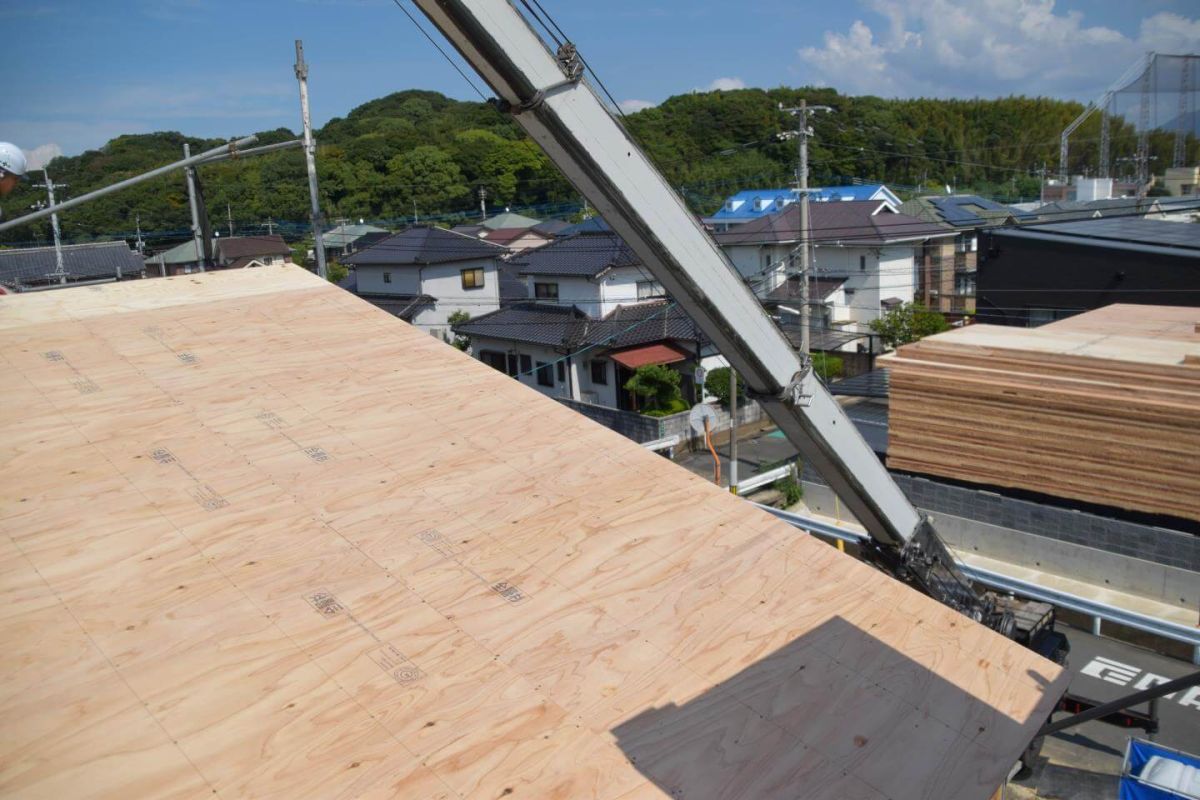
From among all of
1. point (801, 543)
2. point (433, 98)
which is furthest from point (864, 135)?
point (801, 543)

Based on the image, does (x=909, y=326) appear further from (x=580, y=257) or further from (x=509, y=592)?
(x=509, y=592)

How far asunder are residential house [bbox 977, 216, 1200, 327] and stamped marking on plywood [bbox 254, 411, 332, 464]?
Answer: 18.5 meters

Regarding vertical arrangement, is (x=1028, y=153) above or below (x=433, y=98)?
below

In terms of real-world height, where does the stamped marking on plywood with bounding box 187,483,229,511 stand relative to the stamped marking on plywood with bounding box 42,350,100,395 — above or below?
below

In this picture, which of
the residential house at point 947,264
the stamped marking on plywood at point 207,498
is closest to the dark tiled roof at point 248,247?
the residential house at point 947,264

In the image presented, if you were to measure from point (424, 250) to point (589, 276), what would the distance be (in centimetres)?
706

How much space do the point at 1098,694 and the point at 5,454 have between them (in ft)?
35.7

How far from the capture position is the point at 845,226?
97.5 ft

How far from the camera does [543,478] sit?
515 centimetres

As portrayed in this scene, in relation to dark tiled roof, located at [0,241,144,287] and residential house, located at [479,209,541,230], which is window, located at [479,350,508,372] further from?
residential house, located at [479,209,541,230]

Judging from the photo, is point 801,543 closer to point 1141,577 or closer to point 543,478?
point 543,478

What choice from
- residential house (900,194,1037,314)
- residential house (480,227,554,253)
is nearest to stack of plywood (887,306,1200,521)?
residential house (900,194,1037,314)

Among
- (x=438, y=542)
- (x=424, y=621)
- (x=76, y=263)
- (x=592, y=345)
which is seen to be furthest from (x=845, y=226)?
(x=76, y=263)

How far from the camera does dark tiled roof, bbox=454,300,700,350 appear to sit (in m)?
21.7
